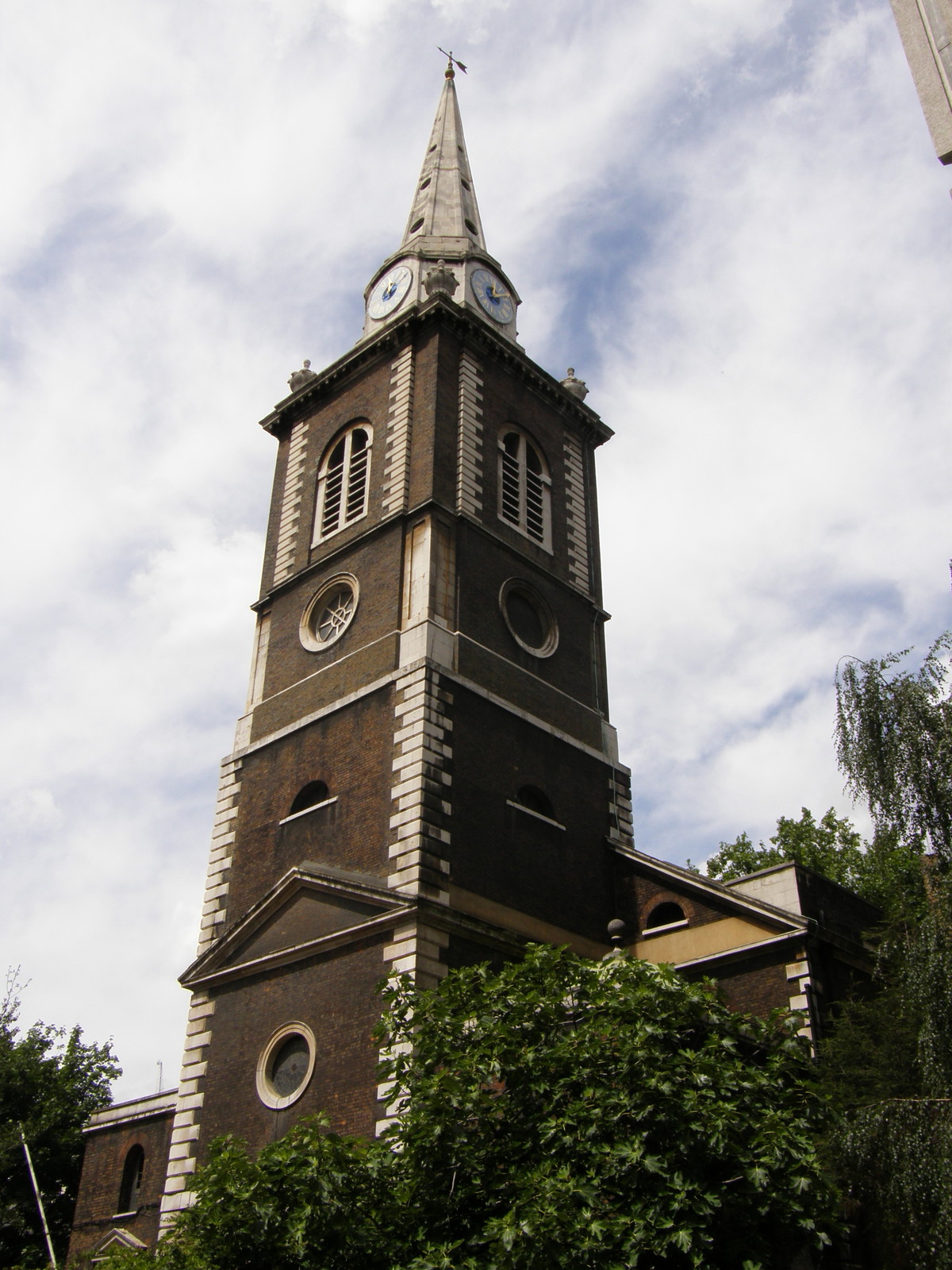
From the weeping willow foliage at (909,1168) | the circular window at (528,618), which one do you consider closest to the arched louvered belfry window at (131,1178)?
the circular window at (528,618)

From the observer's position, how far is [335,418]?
29906mm

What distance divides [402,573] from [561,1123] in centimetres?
1369

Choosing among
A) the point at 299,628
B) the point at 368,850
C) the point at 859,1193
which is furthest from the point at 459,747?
the point at 859,1193

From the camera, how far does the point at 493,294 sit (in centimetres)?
3309

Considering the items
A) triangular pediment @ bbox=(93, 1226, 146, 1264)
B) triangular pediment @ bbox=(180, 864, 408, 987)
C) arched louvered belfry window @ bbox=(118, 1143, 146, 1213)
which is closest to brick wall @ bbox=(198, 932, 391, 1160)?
triangular pediment @ bbox=(180, 864, 408, 987)

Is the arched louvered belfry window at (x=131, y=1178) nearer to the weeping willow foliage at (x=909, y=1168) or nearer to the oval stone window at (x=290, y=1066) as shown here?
the oval stone window at (x=290, y=1066)

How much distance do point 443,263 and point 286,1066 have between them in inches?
821

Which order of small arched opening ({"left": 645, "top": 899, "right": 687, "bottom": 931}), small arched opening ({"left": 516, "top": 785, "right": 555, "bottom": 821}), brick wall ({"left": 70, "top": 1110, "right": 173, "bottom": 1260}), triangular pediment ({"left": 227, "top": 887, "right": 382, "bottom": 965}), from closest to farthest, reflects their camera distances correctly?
triangular pediment ({"left": 227, "top": 887, "right": 382, "bottom": 965}), small arched opening ({"left": 645, "top": 899, "right": 687, "bottom": 931}), brick wall ({"left": 70, "top": 1110, "right": 173, "bottom": 1260}), small arched opening ({"left": 516, "top": 785, "right": 555, "bottom": 821})

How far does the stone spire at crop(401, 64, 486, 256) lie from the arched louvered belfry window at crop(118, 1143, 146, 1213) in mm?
23056

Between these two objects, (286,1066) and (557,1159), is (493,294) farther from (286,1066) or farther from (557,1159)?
(557,1159)

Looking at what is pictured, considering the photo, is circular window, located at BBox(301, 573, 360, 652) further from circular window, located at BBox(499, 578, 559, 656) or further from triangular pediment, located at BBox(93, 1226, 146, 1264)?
triangular pediment, located at BBox(93, 1226, 146, 1264)

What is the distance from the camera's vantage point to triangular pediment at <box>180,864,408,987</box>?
803 inches

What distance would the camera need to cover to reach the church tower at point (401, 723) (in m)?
20.7

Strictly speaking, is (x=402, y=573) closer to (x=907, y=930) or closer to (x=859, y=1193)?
(x=907, y=930)
